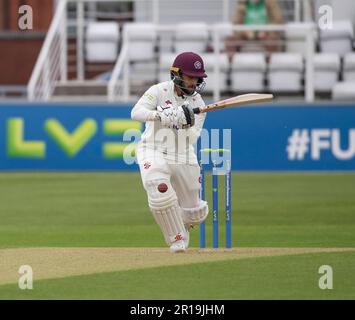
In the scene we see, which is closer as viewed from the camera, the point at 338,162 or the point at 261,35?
the point at 338,162

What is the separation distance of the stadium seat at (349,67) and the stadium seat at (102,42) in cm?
420

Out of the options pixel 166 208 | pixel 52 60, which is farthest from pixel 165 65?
pixel 166 208

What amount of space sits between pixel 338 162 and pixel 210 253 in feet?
31.1

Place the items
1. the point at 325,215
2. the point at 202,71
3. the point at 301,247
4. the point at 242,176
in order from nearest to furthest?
the point at 202,71
the point at 301,247
the point at 325,215
the point at 242,176

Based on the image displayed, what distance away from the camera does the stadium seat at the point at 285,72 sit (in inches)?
829

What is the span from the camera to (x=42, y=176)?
2003 centimetres

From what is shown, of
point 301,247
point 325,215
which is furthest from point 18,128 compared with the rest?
point 301,247

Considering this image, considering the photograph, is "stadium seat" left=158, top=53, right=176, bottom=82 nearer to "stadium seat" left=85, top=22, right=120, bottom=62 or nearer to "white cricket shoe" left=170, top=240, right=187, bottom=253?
"stadium seat" left=85, top=22, right=120, bottom=62

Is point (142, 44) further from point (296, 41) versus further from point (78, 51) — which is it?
point (296, 41)

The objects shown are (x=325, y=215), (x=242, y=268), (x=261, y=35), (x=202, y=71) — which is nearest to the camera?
(x=242, y=268)

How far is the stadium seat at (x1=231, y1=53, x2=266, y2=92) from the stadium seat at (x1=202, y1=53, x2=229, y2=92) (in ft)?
0.49

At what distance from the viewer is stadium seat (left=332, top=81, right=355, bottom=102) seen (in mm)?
20562

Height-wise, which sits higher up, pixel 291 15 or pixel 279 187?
pixel 291 15

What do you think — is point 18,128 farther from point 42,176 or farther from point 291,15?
point 291,15
